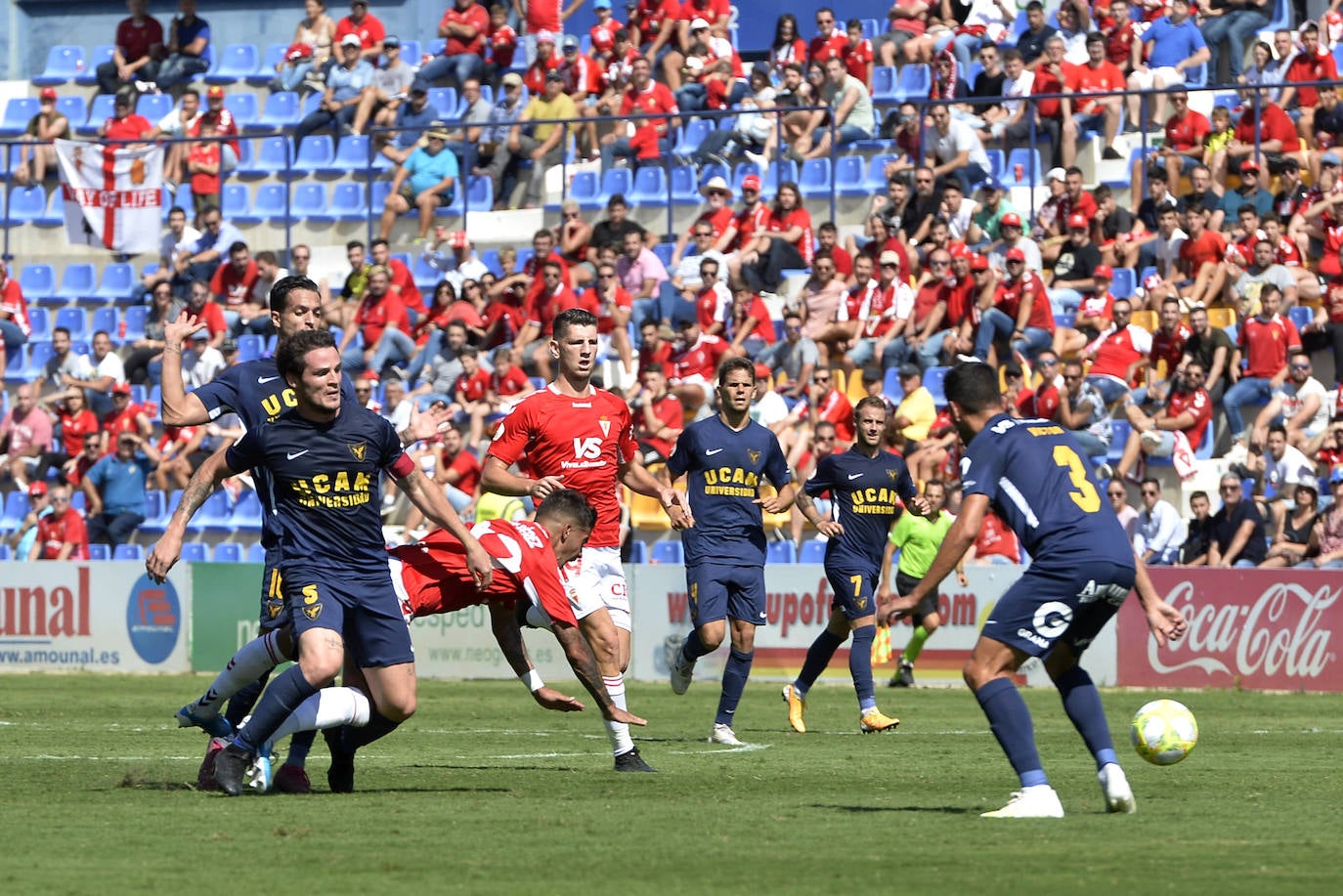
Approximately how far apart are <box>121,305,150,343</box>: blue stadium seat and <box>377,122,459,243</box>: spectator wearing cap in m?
3.34

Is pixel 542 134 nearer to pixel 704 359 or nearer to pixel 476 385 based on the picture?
pixel 476 385

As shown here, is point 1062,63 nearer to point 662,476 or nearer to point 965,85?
point 965,85

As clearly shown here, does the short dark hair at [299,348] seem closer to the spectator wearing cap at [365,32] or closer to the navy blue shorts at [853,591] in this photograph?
the navy blue shorts at [853,591]

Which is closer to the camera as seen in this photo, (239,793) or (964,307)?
(239,793)

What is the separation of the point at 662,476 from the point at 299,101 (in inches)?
455

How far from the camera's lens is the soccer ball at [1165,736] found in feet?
33.3

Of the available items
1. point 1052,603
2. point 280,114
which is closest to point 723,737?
point 1052,603

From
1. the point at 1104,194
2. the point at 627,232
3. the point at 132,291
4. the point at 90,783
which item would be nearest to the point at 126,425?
the point at 132,291

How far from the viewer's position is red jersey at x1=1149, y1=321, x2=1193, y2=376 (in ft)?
74.2

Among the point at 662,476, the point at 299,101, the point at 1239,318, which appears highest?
the point at 299,101

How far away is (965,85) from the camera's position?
2683 centimetres

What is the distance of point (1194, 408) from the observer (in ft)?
72.9

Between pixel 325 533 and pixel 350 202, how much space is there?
819 inches

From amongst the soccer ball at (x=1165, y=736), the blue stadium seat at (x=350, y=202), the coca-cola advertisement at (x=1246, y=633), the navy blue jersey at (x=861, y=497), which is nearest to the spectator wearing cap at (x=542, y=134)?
the blue stadium seat at (x=350, y=202)
